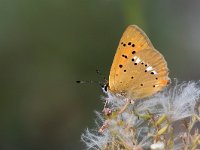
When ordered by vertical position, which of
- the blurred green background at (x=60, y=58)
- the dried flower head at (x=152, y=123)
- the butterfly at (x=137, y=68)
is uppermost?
the blurred green background at (x=60, y=58)

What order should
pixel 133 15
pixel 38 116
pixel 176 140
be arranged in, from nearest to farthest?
pixel 176 140
pixel 133 15
pixel 38 116

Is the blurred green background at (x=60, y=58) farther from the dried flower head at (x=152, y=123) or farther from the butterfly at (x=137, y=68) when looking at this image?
the dried flower head at (x=152, y=123)

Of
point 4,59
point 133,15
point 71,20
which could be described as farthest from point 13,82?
point 133,15

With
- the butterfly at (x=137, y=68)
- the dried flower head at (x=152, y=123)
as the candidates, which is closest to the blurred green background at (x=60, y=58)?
the butterfly at (x=137, y=68)

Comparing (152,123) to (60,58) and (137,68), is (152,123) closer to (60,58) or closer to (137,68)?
(137,68)

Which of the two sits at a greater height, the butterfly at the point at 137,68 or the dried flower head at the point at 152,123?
the butterfly at the point at 137,68

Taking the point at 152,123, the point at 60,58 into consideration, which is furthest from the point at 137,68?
the point at 60,58

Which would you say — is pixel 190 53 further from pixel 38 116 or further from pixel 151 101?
pixel 151 101
